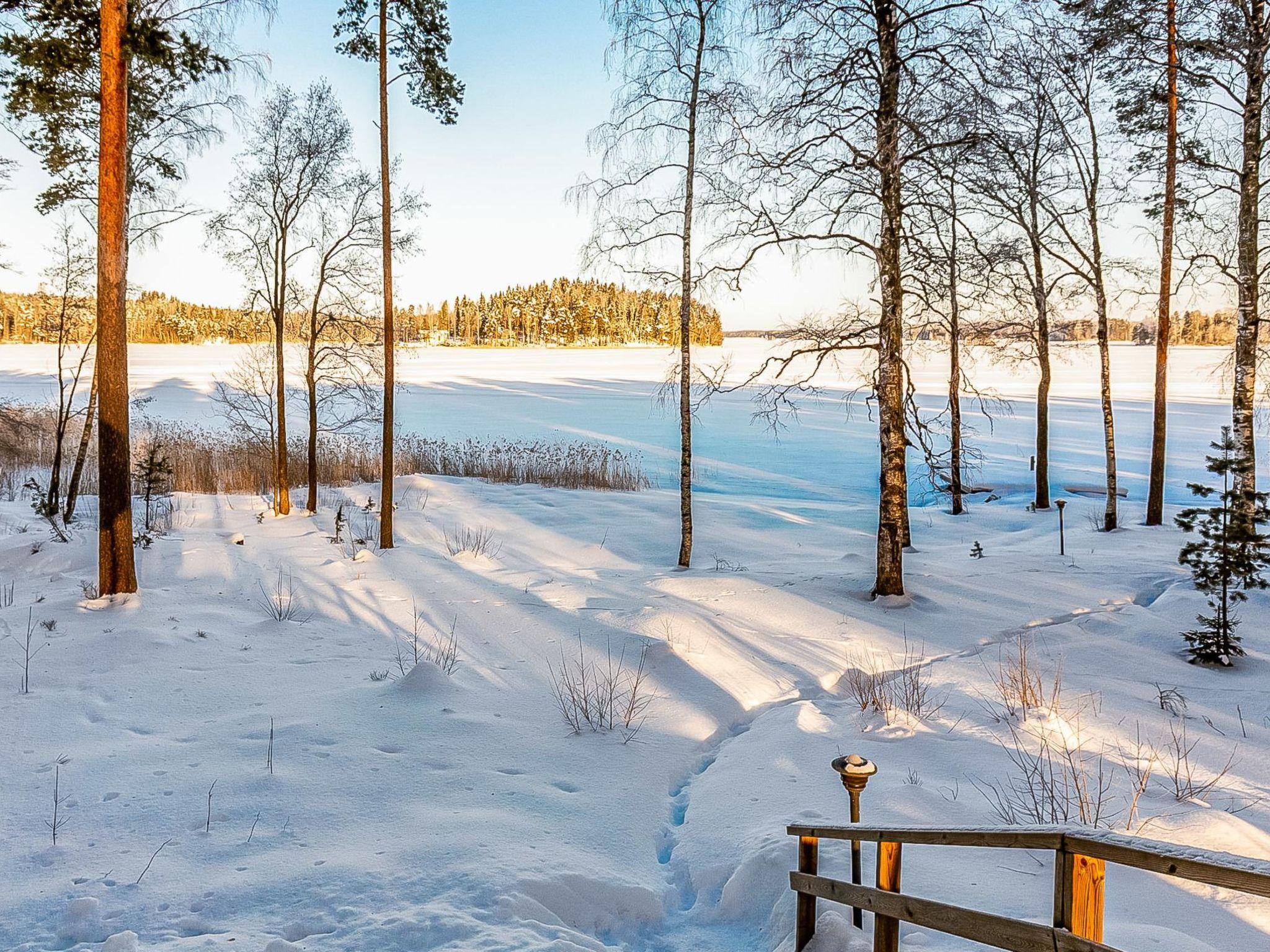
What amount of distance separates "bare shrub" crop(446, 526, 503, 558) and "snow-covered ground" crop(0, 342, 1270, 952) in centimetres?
38

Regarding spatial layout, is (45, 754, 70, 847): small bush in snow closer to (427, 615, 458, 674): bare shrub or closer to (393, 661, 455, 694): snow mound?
(393, 661, 455, 694): snow mound

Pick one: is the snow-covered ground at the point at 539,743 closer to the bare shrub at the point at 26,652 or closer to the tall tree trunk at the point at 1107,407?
the bare shrub at the point at 26,652

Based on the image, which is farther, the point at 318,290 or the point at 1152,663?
the point at 318,290

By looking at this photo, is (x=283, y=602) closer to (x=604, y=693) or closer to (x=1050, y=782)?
(x=604, y=693)

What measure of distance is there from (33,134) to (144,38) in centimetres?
439

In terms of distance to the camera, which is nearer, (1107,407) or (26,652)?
(26,652)

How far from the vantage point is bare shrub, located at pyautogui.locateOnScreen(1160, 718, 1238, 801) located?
4.19m

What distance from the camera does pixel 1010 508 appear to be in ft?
61.4

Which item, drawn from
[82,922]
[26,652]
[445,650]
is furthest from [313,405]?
[82,922]

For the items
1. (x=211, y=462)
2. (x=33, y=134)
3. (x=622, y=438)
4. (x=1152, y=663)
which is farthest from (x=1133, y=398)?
(x=33, y=134)

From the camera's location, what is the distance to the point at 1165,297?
13906 mm

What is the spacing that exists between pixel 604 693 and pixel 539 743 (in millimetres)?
999

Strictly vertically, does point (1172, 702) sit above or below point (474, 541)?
above

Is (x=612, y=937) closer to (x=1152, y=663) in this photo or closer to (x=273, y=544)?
(x=1152, y=663)
